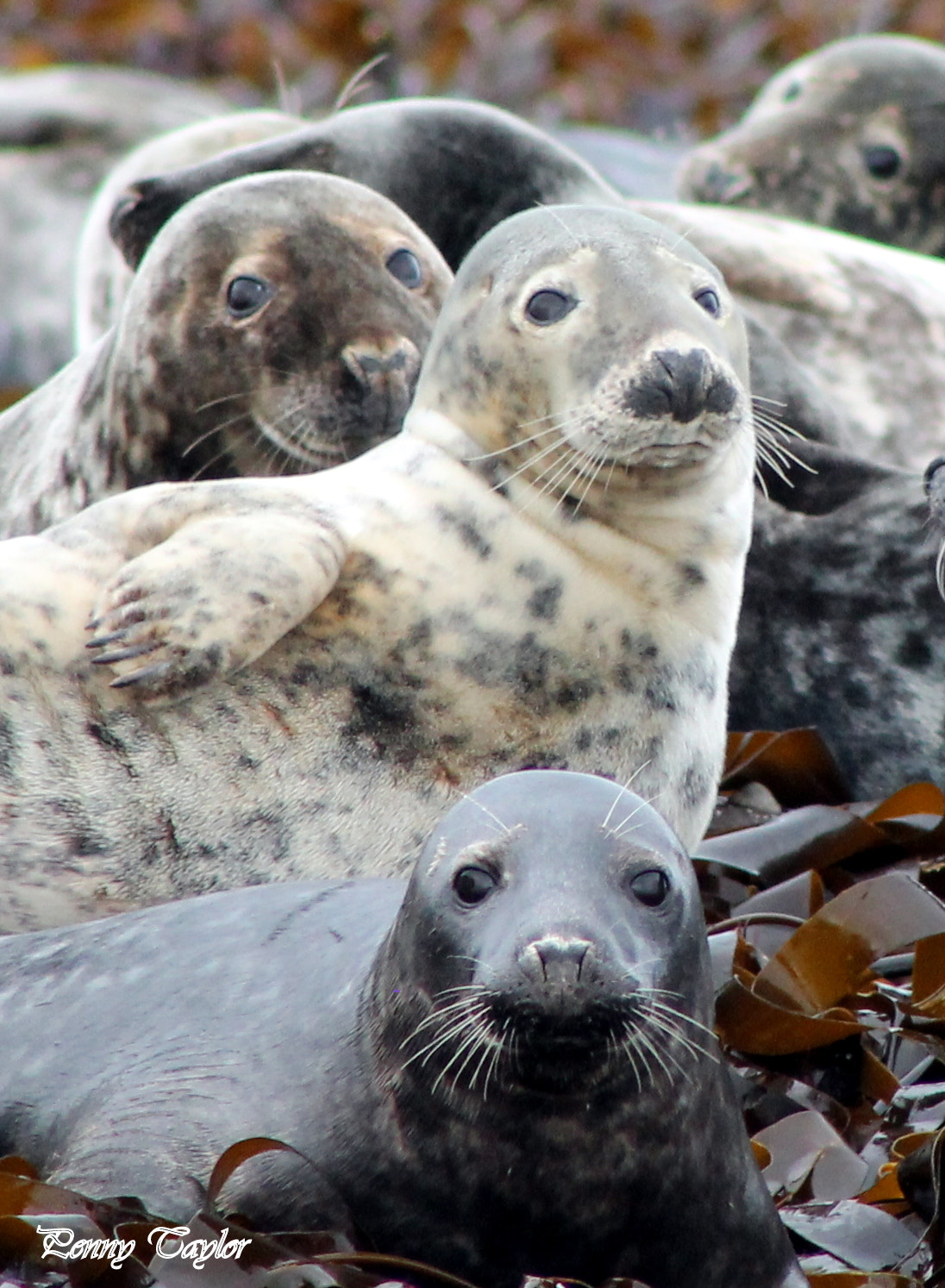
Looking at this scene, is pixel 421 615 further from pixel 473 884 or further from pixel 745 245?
pixel 745 245

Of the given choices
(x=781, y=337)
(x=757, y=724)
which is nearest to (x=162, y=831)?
(x=757, y=724)

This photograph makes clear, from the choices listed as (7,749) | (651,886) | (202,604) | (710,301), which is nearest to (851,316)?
(710,301)

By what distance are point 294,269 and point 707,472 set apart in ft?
3.34

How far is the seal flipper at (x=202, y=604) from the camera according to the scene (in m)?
3.32

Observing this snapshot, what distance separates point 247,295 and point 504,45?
23.6 feet

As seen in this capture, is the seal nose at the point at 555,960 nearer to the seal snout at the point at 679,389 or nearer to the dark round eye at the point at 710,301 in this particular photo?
the seal snout at the point at 679,389

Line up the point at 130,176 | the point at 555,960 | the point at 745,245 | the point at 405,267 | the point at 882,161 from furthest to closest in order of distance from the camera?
the point at 882,161 → the point at 130,176 → the point at 745,245 → the point at 405,267 → the point at 555,960

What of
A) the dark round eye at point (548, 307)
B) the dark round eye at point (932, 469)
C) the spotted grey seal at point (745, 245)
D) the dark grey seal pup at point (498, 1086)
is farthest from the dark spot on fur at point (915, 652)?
the dark grey seal pup at point (498, 1086)

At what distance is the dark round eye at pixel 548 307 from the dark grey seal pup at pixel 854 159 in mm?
3102

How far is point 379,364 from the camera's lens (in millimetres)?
4137

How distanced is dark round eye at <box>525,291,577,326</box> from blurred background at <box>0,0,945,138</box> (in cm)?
718

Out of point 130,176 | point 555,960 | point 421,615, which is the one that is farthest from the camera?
point 130,176

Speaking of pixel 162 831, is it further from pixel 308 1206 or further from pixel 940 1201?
pixel 940 1201

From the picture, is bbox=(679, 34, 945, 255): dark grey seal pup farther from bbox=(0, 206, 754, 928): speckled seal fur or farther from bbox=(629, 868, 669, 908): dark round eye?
bbox=(629, 868, 669, 908): dark round eye
